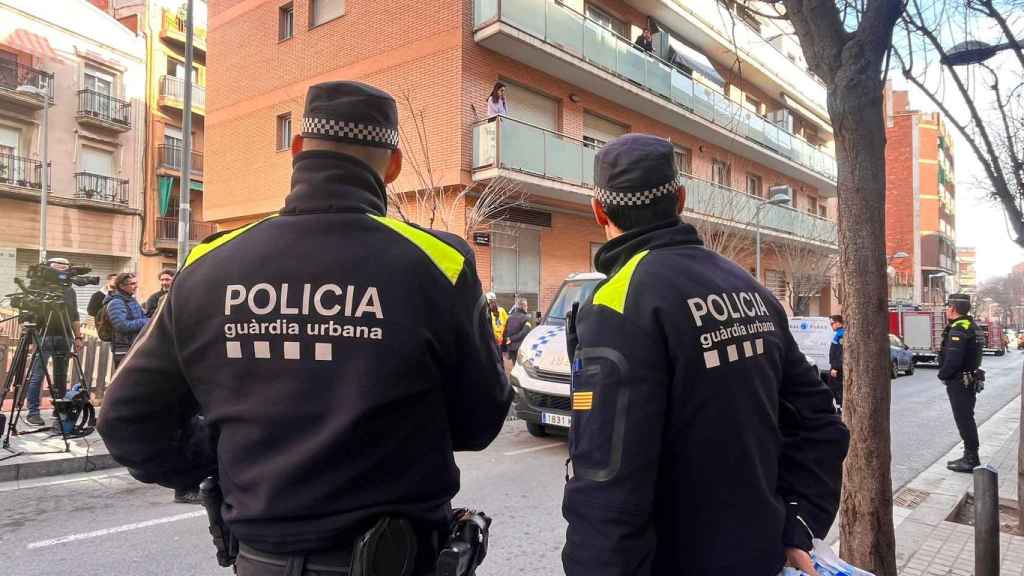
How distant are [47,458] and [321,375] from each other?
6681 millimetres

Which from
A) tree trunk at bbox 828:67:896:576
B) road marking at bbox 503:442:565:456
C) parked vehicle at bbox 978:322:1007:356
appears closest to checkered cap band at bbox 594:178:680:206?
tree trunk at bbox 828:67:896:576

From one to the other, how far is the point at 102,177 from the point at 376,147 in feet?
93.0

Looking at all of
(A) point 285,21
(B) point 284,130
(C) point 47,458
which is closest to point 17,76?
(A) point 285,21

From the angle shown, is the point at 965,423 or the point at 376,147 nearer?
the point at 376,147

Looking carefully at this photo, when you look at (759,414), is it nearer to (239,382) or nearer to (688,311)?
(688,311)

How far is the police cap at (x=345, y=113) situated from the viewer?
1667 millimetres

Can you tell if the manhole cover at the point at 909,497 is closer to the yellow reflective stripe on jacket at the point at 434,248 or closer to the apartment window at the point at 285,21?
the yellow reflective stripe on jacket at the point at 434,248

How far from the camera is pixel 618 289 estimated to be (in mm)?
1601

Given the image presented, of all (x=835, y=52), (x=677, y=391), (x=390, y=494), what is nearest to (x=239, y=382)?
(x=390, y=494)

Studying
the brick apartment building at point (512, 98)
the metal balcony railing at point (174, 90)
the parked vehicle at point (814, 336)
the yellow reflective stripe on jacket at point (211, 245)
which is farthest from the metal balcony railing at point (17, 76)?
the yellow reflective stripe on jacket at point (211, 245)

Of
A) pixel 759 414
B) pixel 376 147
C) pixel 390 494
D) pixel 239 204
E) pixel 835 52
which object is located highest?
pixel 239 204

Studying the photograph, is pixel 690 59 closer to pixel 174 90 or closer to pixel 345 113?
pixel 345 113

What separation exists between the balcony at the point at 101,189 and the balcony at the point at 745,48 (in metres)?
20.7

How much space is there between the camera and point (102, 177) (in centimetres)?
2511
